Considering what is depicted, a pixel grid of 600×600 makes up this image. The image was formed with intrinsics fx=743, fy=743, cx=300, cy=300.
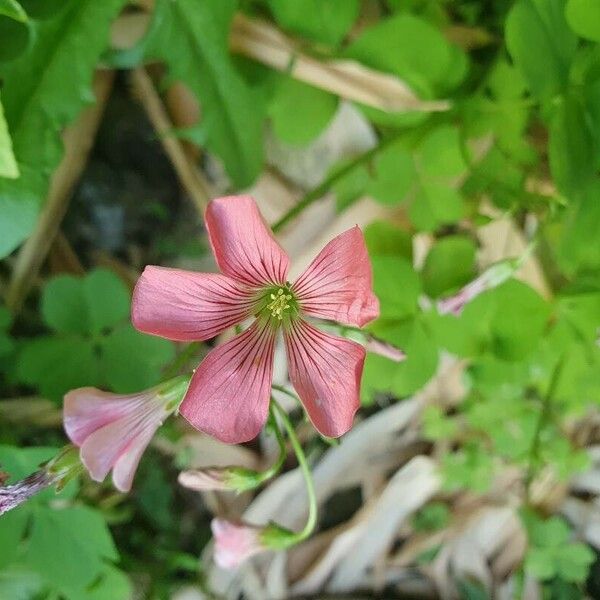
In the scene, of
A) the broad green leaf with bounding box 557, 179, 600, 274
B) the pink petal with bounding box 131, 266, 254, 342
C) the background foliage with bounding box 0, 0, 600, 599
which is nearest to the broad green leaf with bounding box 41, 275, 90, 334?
the background foliage with bounding box 0, 0, 600, 599

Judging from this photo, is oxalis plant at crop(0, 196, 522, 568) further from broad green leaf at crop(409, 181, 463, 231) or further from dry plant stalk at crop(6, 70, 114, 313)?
dry plant stalk at crop(6, 70, 114, 313)

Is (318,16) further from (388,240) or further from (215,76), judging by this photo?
(388,240)

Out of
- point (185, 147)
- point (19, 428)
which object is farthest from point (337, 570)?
point (185, 147)

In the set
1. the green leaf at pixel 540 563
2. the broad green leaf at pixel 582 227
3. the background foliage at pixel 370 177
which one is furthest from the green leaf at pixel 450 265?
the green leaf at pixel 540 563

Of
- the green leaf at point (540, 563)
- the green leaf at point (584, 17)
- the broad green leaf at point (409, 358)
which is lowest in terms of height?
the green leaf at point (540, 563)

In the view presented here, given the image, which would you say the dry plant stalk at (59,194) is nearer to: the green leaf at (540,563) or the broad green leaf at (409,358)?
the broad green leaf at (409,358)

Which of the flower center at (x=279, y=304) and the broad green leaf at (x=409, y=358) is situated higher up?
the flower center at (x=279, y=304)
